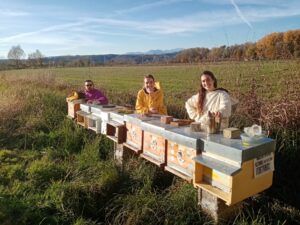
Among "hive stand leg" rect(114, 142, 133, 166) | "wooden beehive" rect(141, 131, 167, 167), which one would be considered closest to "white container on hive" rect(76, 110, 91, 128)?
"hive stand leg" rect(114, 142, 133, 166)

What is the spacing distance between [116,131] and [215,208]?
8.01ft

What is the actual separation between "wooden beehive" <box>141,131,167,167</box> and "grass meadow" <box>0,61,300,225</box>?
410mm

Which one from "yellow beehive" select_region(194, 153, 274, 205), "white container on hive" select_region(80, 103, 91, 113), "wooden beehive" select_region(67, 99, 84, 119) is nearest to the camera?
"yellow beehive" select_region(194, 153, 274, 205)

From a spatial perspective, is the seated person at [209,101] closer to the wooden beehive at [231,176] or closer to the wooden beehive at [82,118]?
the wooden beehive at [231,176]

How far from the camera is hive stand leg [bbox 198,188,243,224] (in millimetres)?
3574

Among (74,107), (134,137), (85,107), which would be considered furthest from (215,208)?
(74,107)

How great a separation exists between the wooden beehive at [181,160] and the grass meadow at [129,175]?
428 mm

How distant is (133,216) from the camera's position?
3.80 meters

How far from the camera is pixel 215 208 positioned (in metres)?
3.57

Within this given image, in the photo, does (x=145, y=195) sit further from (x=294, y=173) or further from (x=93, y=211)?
(x=294, y=173)

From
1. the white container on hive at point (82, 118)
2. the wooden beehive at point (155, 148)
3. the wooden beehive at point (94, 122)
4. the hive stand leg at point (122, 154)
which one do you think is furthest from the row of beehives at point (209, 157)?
the white container on hive at point (82, 118)

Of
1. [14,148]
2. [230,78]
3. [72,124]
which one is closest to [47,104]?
[72,124]

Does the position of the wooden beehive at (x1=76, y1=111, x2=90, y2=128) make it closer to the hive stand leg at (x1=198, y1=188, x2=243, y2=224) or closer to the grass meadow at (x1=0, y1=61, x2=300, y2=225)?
the grass meadow at (x1=0, y1=61, x2=300, y2=225)

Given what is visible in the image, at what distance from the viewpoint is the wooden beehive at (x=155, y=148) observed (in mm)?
4195
